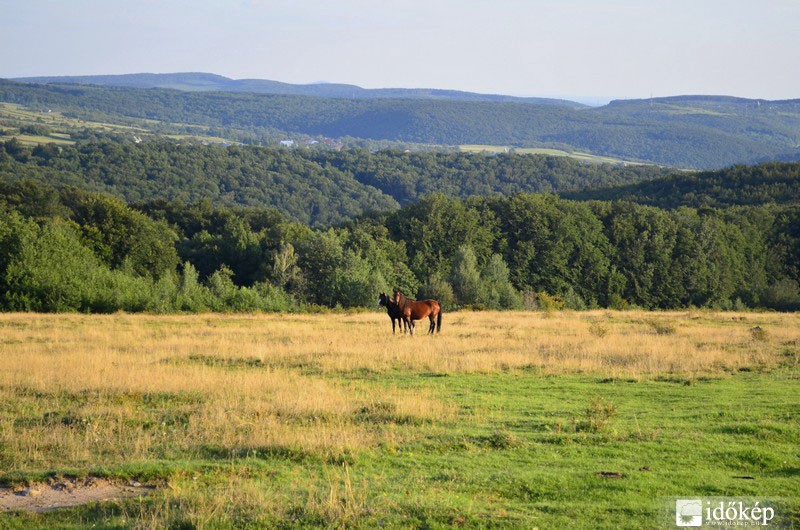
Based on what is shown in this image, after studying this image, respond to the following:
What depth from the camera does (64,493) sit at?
850cm

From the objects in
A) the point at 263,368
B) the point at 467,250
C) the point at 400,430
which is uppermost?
the point at 400,430

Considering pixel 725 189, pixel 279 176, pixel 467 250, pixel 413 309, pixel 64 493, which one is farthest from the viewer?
pixel 279 176

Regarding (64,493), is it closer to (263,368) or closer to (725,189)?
(263,368)

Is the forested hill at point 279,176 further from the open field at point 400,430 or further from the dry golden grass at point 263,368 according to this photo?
the open field at point 400,430

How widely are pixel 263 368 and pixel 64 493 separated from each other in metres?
9.62

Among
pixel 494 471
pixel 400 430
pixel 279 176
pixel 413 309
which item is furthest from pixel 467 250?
pixel 279 176

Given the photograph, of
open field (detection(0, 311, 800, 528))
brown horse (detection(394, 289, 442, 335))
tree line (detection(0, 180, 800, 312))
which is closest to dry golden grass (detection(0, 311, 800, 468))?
open field (detection(0, 311, 800, 528))

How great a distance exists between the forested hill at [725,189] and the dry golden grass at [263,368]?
282ft

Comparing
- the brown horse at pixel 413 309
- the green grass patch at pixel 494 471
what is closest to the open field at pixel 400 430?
the green grass patch at pixel 494 471

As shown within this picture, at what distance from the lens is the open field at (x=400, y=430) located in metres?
7.81

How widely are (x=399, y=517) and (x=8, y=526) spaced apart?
3904mm

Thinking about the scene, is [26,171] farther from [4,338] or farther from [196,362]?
[196,362]

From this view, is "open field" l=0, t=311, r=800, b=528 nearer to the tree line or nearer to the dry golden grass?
the dry golden grass

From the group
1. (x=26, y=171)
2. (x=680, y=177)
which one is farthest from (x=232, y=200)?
(x=680, y=177)
